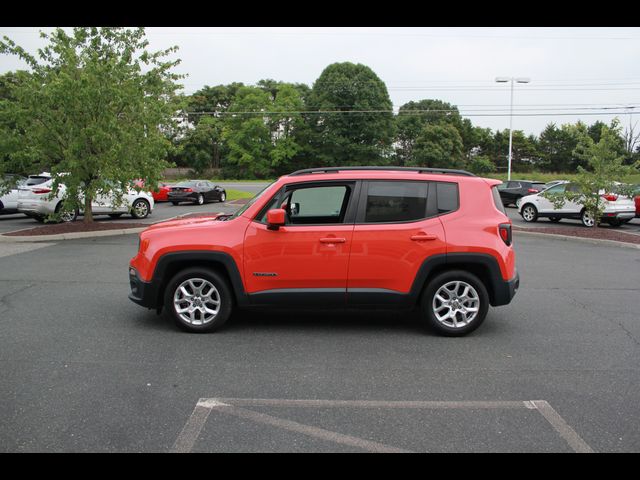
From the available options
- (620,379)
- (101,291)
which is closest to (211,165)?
(101,291)

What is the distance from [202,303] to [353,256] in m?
1.72

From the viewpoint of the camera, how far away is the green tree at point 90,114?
1479 centimetres

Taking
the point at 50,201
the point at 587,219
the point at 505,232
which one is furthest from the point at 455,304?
the point at 587,219

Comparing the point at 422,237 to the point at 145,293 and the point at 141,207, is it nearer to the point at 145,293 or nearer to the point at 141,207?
the point at 145,293

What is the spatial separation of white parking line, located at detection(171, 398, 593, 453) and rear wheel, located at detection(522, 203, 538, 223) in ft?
60.3

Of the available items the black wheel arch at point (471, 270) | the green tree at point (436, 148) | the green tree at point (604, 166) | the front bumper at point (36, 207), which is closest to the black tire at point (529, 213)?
the green tree at point (604, 166)

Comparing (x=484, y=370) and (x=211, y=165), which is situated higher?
(x=211, y=165)

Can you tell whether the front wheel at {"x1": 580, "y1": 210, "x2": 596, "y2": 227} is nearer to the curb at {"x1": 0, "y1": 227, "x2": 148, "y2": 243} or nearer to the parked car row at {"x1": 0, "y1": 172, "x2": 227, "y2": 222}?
the parked car row at {"x1": 0, "y1": 172, "x2": 227, "y2": 222}

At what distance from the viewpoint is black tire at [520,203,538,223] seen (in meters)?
21.2
